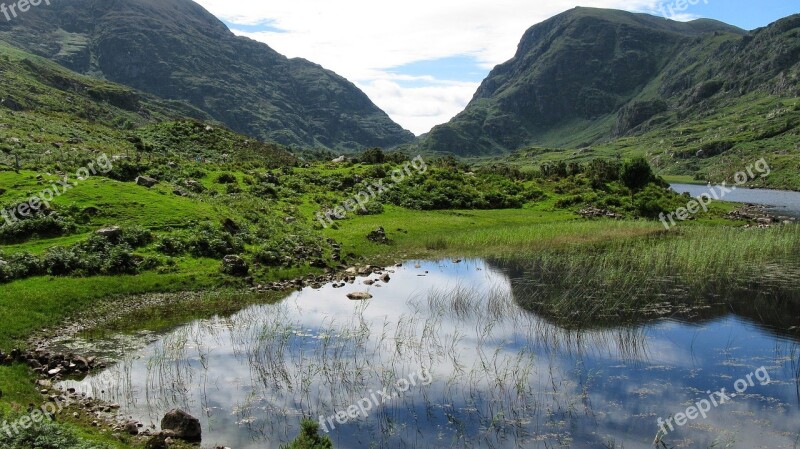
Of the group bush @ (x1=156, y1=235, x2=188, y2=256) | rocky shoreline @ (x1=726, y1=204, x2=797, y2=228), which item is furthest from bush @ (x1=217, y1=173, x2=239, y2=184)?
rocky shoreline @ (x1=726, y1=204, x2=797, y2=228)

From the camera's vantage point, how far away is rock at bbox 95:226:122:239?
126ft

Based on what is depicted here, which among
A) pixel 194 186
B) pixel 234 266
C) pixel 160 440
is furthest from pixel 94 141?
pixel 160 440

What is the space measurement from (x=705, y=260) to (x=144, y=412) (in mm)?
43601

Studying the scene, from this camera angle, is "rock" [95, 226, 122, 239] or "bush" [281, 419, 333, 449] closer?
Result: "bush" [281, 419, 333, 449]

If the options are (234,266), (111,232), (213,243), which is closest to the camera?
(111,232)

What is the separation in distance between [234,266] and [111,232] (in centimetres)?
917

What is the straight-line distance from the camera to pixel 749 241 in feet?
169

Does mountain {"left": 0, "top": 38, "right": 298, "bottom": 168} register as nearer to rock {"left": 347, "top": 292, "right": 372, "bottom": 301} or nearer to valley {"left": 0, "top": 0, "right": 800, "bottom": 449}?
valley {"left": 0, "top": 0, "right": 800, "bottom": 449}

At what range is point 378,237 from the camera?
55406mm

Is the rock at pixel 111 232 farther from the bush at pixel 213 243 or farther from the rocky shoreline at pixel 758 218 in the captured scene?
the rocky shoreline at pixel 758 218

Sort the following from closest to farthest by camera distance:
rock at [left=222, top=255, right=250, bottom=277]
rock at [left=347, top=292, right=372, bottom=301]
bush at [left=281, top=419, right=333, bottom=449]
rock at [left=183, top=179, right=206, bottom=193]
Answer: bush at [left=281, top=419, right=333, bottom=449] < rock at [left=347, top=292, right=372, bottom=301] < rock at [left=222, top=255, right=250, bottom=277] < rock at [left=183, top=179, right=206, bottom=193]

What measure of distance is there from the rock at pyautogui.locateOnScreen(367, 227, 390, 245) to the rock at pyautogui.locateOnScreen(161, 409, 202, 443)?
124 feet

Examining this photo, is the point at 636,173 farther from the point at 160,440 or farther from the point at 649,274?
the point at 160,440

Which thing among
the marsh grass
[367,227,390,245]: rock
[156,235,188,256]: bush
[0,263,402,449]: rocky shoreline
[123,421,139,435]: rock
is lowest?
[123,421,139,435]: rock
